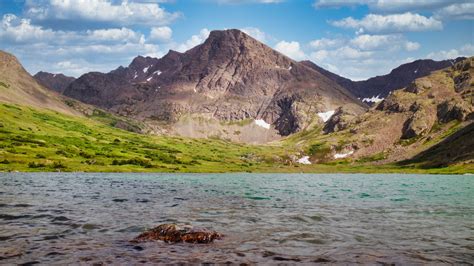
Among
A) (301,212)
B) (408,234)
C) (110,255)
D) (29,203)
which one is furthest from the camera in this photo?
(29,203)

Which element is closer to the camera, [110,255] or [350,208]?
Result: [110,255]

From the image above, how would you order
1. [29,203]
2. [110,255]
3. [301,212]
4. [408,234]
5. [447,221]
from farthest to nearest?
1. [29,203]
2. [301,212]
3. [447,221]
4. [408,234]
5. [110,255]

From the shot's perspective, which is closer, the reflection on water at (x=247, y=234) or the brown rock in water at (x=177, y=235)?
the reflection on water at (x=247, y=234)

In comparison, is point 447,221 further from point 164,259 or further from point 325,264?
point 164,259

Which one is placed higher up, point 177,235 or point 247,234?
point 177,235

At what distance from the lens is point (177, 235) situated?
110 feet

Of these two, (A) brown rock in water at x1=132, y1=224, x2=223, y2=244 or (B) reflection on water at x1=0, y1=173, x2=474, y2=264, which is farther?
(A) brown rock in water at x1=132, y1=224, x2=223, y2=244

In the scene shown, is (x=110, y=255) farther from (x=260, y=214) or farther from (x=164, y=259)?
(x=260, y=214)

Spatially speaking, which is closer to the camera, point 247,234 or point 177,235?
point 177,235

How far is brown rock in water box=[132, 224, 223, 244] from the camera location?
32.9 m

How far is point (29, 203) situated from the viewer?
58.9 metres

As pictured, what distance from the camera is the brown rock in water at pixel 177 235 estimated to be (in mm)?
32938

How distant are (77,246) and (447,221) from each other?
36219 mm

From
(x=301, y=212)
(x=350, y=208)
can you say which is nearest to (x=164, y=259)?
(x=301, y=212)
